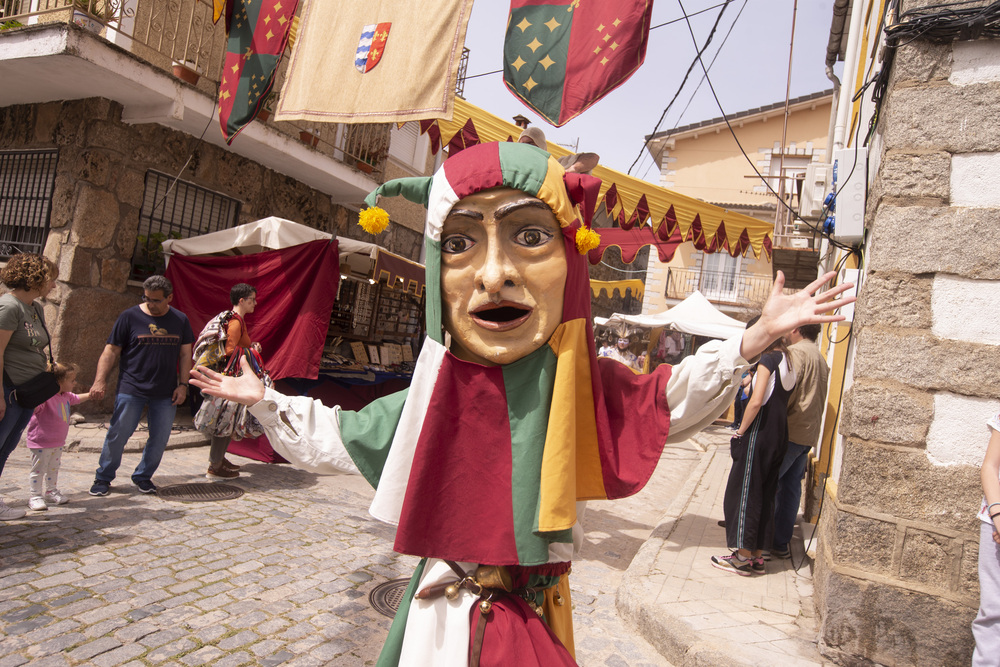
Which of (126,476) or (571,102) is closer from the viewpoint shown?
(571,102)

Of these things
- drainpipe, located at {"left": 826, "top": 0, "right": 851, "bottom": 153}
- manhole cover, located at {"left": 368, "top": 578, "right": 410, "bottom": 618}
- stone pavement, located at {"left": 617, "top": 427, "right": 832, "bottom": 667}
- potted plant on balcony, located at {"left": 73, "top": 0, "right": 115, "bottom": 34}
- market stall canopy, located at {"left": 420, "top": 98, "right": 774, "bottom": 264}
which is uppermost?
drainpipe, located at {"left": 826, "top": 0, "right": 851, "bottom": 153}

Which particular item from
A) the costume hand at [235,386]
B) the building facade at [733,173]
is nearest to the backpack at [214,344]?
the costume hand at [235,386]

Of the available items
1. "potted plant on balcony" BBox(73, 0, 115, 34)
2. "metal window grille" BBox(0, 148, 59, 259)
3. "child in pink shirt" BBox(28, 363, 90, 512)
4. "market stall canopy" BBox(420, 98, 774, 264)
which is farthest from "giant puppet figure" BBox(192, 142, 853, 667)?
"metal window grille" BBox(0, 148, 59, 259)

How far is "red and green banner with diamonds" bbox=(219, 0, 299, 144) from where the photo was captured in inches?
198

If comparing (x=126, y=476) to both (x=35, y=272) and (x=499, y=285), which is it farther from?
(x=499, y=285)

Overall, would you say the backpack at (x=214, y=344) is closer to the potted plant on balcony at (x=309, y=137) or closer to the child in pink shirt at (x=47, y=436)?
the child in pink shirt at (x=47, y=436)

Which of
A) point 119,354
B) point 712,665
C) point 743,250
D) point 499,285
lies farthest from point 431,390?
point 743,250

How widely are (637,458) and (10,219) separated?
9.11 metres

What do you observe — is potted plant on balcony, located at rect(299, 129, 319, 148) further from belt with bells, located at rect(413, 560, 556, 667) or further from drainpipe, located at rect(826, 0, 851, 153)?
belt with bells, located at rect(413, 560, 556, 667)

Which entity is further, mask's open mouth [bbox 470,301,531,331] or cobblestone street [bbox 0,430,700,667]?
cobblestone street [bbox 0,430,700,667]

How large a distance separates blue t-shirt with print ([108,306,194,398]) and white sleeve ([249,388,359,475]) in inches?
150

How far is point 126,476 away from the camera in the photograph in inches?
223

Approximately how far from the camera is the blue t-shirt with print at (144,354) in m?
5.19

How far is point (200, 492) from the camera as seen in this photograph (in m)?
5.43
